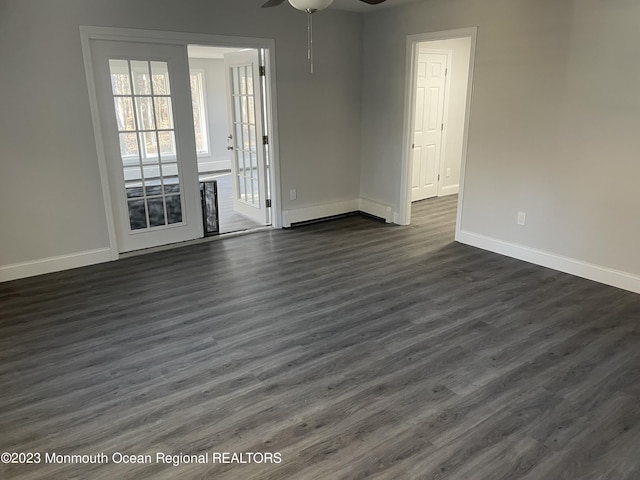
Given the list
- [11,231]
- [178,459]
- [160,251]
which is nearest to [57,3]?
[11,231]

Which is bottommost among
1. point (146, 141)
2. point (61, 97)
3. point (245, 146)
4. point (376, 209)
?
point (376, 209)

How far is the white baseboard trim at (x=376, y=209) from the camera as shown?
5906 mm

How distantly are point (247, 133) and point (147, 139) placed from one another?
144 centimetres

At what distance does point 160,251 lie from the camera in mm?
4875

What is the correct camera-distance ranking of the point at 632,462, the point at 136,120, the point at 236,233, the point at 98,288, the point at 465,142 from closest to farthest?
the point at 632,462 → the point at 98,288 → the point at 136,120 → the point at 465,142 → the point at 236,233

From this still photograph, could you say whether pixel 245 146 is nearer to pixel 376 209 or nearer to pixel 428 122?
pixel 376 209

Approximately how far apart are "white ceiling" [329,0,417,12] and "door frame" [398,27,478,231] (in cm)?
40

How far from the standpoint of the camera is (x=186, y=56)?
463 cm

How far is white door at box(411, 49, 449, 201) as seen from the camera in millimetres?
6609

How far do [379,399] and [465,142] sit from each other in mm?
3254

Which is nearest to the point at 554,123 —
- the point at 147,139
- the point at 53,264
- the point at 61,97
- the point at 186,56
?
the point at 186,56

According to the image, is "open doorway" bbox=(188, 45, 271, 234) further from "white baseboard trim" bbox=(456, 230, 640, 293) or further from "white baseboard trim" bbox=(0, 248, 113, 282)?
"white baseboard trim" bbox=(456, 230, 640, 293)

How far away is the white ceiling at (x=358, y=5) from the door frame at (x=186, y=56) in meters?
0.86

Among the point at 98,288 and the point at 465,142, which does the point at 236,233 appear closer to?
the point at 98,288
